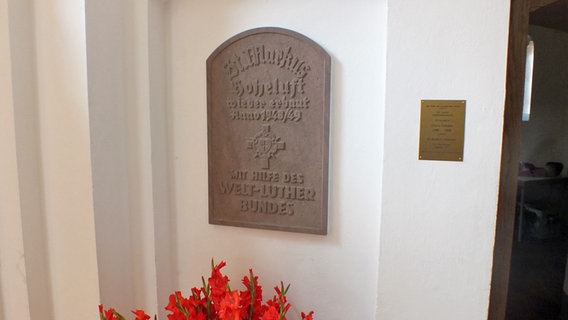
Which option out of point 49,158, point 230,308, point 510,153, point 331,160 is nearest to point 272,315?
point 230,308

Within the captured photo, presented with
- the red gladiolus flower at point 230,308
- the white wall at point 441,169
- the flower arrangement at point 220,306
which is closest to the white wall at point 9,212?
the flower arrangement at point 220,306

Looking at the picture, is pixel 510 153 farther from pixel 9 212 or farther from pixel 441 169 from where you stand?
pixel 9 212

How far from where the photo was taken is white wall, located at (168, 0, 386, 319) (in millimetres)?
1222

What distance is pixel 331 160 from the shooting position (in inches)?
50.3

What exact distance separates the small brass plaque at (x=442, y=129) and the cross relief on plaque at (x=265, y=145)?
1.75 ft

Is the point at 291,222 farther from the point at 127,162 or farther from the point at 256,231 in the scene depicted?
the point at 127,162

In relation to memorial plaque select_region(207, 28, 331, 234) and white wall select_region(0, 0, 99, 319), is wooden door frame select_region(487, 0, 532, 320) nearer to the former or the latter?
memorial plaque select_region(207, 28, 331, 234)

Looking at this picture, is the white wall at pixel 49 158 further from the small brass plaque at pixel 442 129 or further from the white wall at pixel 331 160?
the small brass plaque at pixel 442 129

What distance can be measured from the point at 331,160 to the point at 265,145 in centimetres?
28

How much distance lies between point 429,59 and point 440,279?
75cm

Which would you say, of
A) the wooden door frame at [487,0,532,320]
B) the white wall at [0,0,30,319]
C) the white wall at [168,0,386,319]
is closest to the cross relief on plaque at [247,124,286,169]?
the white wall at [168,0,386,319]

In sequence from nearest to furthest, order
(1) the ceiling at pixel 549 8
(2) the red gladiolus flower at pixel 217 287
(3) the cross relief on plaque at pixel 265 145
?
1. (1) the ceiling at pixel 549 8
2. (2) the red gladiolus flower at pixel 217 287
3. (3) the cross relief on plaque at pixel 265 145

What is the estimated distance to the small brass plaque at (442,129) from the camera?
104 centimetres

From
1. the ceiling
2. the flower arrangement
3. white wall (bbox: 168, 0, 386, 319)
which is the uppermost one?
the ceiling
